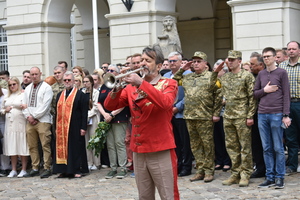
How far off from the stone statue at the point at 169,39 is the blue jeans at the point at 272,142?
597 cm

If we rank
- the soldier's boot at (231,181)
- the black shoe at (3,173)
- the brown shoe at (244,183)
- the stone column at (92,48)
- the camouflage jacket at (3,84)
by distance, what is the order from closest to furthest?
the brown shoe at (244,183)
the soldier's boot at (231,181)
the black shoe at (3,173)
the camouflage jacket at (3,84)
the stone column at (92,48)

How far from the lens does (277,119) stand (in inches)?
311

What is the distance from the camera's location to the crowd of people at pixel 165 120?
5449mm

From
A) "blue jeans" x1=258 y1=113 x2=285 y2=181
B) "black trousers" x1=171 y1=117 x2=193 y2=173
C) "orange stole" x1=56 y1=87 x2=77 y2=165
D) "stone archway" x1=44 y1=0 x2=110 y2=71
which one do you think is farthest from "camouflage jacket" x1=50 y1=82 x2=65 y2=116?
"stone archway" x1=44 y1=0 x2=110 y2=71

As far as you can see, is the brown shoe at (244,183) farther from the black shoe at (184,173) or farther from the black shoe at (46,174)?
the black shoe at (46,174)

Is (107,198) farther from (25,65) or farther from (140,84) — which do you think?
(25,65)

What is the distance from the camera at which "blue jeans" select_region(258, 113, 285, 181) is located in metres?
7.92

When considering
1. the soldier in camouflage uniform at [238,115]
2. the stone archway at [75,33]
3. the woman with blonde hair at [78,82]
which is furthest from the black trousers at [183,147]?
the stone archway at [75,33]

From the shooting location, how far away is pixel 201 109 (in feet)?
28.2

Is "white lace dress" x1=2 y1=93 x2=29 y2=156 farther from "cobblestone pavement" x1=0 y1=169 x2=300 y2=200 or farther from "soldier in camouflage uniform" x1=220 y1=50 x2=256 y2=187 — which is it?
"soldier in camouflage uniform" x1=220 y1=50 x2=256 y2=187

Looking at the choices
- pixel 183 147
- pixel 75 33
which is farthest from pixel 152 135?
pixel 75 33

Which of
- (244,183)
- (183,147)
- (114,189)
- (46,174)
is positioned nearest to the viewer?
(244,183)

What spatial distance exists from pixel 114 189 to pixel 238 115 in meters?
2.19

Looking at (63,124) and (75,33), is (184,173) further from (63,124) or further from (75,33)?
(75,33)
